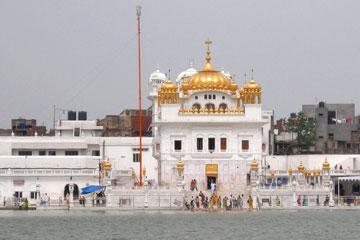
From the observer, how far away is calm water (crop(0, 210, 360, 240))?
68.6 m

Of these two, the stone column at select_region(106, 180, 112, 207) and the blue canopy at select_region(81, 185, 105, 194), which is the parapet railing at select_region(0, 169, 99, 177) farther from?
the stone column at select_region(106, 180, 112, 207)

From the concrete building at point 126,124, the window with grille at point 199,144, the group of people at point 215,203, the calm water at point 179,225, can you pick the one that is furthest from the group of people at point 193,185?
the concrete building at point 126,124

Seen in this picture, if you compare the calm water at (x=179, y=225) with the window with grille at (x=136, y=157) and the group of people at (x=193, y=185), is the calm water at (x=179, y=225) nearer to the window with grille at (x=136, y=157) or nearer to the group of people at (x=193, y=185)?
the group of people at (x=193, y=185)

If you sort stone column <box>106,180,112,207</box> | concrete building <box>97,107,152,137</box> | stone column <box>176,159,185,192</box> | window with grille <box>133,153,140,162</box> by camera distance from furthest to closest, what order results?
concrete building <box>97,107,152,137</box> → window with grille <box>133,153,140,162</box> → stone column <box>176,159,185,192</box> → stone column <box>106,180,112,207</box>

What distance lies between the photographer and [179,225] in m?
74.9

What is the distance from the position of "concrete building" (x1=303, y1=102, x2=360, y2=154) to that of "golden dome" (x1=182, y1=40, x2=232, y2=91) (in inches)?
1192

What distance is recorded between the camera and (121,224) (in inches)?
2977

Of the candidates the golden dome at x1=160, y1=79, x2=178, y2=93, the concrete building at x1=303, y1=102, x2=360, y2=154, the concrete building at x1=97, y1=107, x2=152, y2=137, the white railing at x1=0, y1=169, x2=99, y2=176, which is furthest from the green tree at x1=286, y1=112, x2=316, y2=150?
the white railing at x1=0, y1=169, x2=99, y2=176

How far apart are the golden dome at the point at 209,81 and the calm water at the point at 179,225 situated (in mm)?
13925

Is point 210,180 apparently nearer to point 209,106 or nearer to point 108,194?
point 209,106

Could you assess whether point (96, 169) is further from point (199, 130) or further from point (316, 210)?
point (316, 210)

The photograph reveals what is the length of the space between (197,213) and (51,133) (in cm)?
5420

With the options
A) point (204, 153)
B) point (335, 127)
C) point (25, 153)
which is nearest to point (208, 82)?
point (204, 153)

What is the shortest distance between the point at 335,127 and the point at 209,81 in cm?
3363
